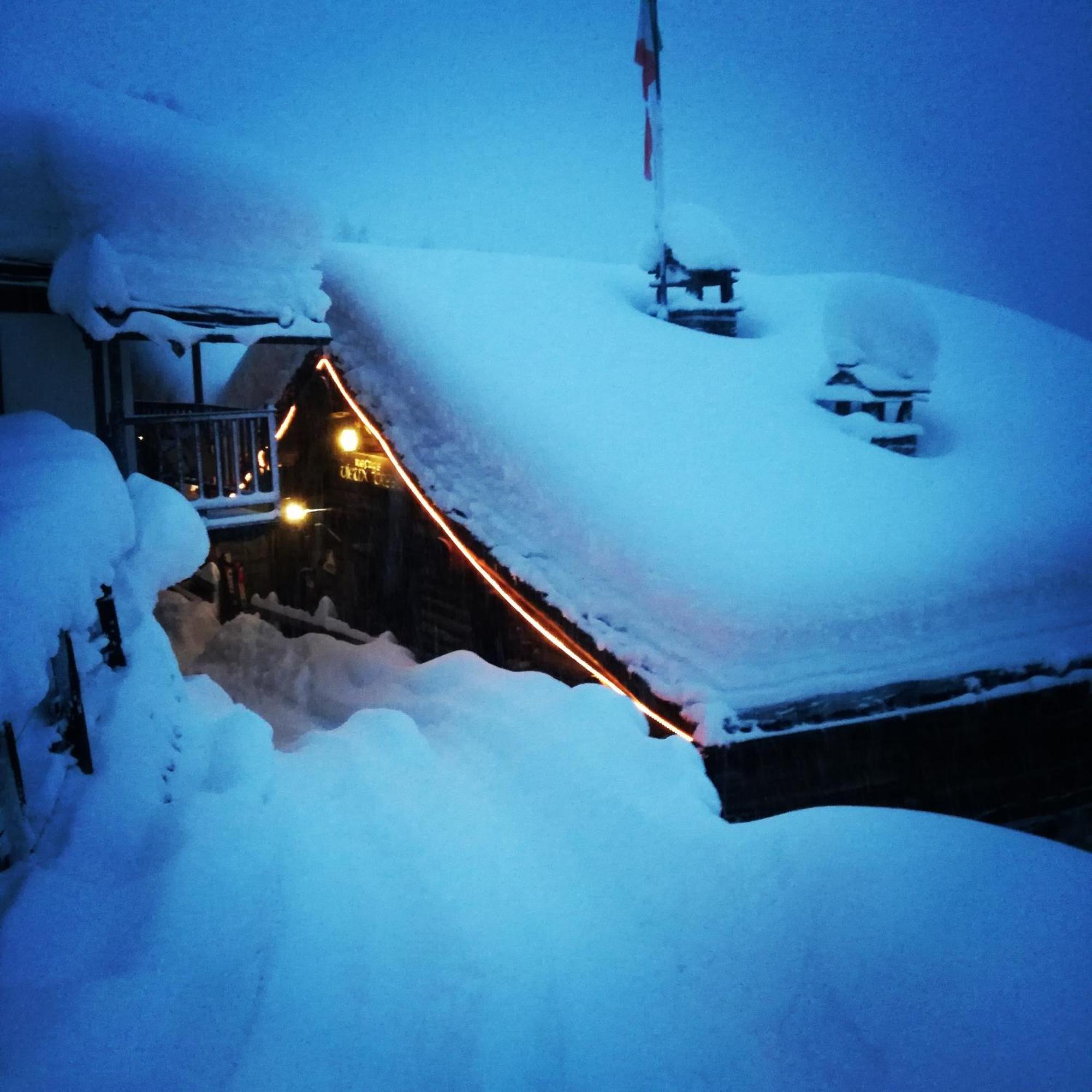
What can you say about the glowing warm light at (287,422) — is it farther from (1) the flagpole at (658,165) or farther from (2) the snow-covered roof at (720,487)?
(1) the flagpole at (658,165)

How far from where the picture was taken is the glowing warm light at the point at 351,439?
456 inches

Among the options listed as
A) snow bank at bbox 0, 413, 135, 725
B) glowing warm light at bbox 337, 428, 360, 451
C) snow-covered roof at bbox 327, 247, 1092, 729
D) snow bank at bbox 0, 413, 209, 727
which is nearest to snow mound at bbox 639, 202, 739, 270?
snow-covered roof at bbox 327, 247, 1092, 729

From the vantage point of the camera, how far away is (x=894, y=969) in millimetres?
4141

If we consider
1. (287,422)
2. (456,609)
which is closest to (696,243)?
(287,422)

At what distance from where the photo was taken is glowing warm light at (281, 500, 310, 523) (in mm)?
12344

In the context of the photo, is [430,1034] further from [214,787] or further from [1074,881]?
[1074,881]

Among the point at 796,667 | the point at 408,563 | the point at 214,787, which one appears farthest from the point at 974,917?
the point at 408,563

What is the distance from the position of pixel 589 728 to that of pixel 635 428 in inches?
157

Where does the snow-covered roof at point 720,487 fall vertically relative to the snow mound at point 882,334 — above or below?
below

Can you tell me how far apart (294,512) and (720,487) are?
22.9 feet

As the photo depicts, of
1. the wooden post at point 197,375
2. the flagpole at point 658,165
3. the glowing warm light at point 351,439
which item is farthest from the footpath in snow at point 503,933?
the flagpole at point 658,165

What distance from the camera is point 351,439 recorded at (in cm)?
1158

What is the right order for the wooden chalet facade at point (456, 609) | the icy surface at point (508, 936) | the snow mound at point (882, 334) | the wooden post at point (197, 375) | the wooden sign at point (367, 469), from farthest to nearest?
the wooden sign at point (367, 469), the snow mound at point (882, 334), the wooden post at point (197, 375), the wooden chalet facade at point (456, 609), the icy surface at point (508, 936)

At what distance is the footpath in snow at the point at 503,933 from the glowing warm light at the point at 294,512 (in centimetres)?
602
